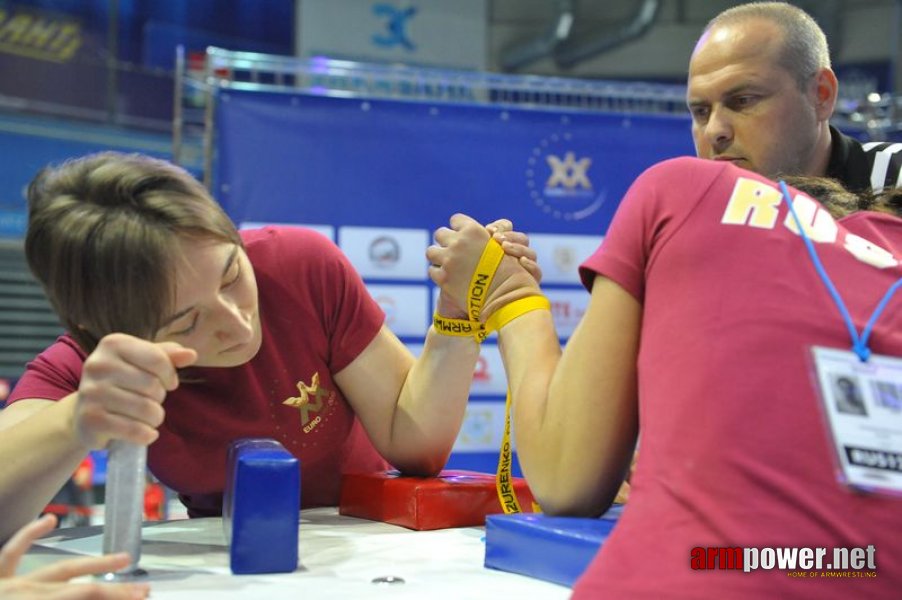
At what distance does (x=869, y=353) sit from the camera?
82cm

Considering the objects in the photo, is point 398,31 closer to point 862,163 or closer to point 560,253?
point 560,253

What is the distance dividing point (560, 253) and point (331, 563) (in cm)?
262

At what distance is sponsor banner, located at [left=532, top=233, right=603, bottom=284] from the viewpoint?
362 centimetres

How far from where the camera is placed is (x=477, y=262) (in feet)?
4.04

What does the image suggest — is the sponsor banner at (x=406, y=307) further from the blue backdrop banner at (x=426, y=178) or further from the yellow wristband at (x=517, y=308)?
the yellow wristband at (x=517, y=308)

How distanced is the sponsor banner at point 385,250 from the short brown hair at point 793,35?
1559 mm

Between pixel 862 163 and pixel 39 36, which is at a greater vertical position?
pixel 39 36

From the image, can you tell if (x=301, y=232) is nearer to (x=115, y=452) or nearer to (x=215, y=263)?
(x=215, y=263)

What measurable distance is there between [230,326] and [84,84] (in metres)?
7.41

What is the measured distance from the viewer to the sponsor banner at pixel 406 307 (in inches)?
138

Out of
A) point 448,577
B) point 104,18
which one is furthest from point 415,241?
point 104,18

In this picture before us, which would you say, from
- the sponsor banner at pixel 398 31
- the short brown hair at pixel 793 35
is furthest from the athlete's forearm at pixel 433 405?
the sponsor banner at pixel 398 31

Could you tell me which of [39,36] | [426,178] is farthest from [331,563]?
[39,36]

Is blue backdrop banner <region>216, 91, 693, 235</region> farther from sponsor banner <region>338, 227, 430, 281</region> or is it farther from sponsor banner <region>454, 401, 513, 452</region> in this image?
sponsor banner <region>454, 401, 513, 452</region>
